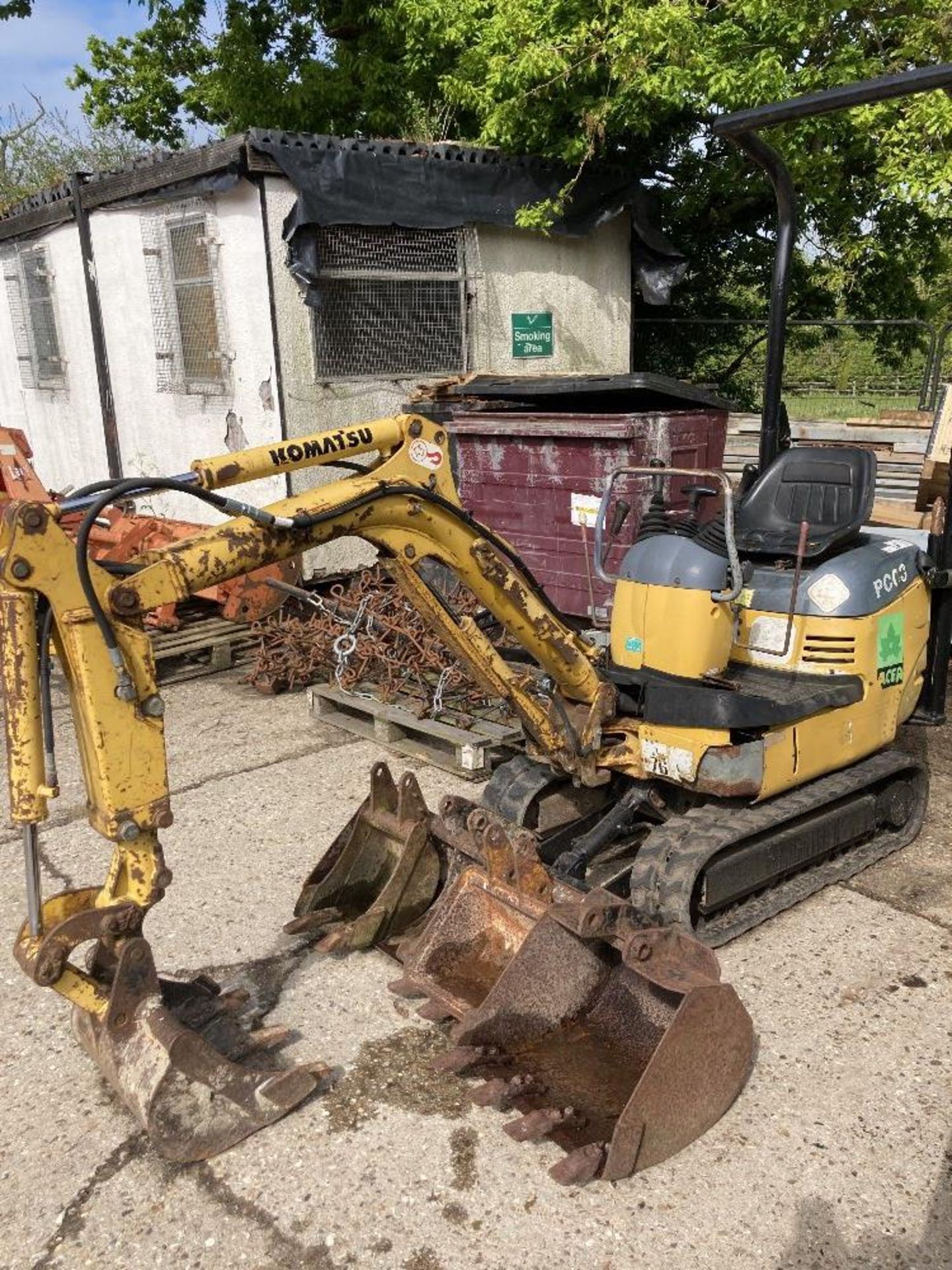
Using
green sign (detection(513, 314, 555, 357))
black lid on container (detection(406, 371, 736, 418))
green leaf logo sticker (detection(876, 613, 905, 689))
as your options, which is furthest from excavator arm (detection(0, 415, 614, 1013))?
green sign (detection(513, 314, 555, 357))

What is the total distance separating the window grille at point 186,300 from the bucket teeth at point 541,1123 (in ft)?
22.2

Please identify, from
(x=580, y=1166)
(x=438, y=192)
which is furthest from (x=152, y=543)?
(x=580, y=1166)

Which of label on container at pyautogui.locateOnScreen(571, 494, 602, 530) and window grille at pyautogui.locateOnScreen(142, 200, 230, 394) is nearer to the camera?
label on container at pyautogui.locateOnScreen(571, 494, 602, 530)

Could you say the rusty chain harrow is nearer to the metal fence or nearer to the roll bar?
the roll bar

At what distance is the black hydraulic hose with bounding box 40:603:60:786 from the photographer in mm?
2691

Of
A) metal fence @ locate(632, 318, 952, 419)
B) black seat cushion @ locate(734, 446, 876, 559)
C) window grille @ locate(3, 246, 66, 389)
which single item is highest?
window grille @ locate(3, 246, 66, 389)

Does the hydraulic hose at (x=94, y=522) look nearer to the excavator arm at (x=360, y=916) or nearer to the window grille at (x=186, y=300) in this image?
the excavator arm at (x=360, y=916)

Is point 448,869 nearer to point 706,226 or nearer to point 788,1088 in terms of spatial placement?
point 788,1088

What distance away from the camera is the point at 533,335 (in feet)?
30.7

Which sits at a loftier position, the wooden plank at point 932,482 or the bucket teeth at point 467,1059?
the wooden plank at point 932,482

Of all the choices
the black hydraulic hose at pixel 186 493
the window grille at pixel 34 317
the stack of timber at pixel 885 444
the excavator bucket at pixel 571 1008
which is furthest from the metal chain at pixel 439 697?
the window grille at pixel 34 317

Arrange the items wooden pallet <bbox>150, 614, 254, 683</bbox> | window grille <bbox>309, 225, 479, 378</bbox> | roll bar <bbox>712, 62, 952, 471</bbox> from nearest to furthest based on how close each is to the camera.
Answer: roll bar <bbox>712, 62, 952, 471</bbox>
wooden pallet <bbox>150, 614, 254, 683</bbox>
window grille <bbox>309, 225, 479, 378</bbox>

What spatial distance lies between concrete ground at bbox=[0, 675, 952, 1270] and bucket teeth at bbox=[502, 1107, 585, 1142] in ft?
0.27

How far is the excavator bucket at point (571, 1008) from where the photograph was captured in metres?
2.84
